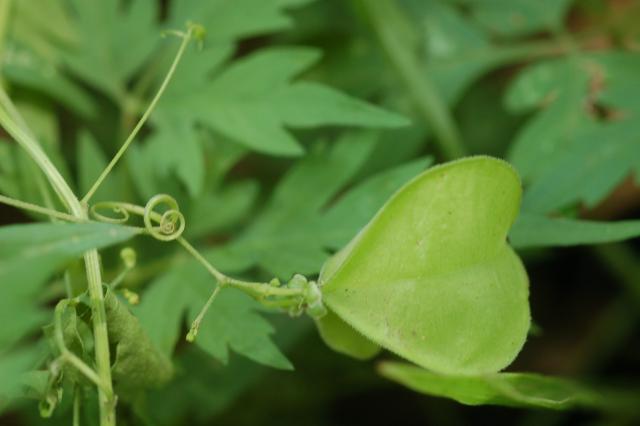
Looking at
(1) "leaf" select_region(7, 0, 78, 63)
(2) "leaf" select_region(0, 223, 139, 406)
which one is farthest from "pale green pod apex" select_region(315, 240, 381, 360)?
(1) "leaf" select_region(7, 0, 78, 63)

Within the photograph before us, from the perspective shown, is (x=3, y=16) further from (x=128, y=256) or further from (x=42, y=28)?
(x=128, y=256)

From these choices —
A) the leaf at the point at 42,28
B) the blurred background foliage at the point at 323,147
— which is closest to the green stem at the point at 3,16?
the blurred background foliage at the point at 323,147

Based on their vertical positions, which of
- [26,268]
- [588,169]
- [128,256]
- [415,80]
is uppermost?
[26,268]

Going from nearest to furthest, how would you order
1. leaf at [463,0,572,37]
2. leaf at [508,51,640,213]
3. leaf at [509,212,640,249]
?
leaf at [509,212,640,249], leaf at [508,51,640,213], leaf at [463,0,572,37]

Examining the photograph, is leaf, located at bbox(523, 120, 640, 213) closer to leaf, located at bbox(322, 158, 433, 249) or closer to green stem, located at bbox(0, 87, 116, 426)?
leaf, located at bbox(322, 158, 433, 249)

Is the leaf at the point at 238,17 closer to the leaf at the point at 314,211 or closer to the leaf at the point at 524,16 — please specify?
the leaf at the point at 314,211

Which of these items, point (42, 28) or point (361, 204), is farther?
point (42, 28)

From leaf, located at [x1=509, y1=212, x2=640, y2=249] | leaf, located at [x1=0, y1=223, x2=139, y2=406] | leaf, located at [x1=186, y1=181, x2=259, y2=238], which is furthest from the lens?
leaf, located at [x1=186, y1=181, x2=259, y2=238]

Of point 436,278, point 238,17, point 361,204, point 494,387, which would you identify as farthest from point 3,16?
point 494,387
